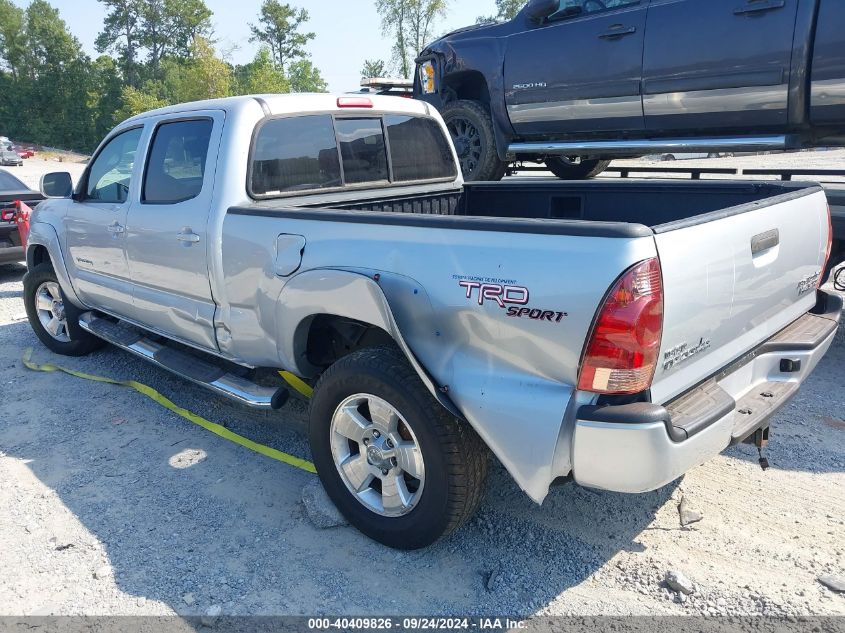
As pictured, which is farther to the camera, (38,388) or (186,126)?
(38,388)

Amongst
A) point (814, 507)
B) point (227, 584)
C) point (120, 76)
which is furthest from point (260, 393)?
point (120, 76)

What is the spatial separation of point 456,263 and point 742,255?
1091mm

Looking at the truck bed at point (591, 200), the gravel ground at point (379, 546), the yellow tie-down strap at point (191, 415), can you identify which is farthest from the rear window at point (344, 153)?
the gravel ground at point (379, 546)

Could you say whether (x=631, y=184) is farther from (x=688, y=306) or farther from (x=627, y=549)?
(x=627, y=549)

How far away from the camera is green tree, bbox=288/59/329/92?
62.2 meters

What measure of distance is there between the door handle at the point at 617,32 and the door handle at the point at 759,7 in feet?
3.16

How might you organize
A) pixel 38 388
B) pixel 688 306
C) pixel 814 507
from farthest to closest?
pixel 38 388
pixel 814 507
pixel 688 306

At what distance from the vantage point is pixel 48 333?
5.64 meters

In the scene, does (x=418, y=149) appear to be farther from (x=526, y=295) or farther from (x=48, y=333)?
(x=48, y=333)

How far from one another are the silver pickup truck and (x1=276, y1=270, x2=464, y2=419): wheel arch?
1 centimetres

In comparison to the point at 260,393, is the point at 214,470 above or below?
below

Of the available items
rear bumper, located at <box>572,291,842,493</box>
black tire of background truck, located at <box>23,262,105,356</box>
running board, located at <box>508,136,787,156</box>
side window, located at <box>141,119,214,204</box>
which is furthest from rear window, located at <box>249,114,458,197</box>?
black tire of background truck, located at <box>23,262,105,356</box>

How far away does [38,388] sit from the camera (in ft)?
16.0

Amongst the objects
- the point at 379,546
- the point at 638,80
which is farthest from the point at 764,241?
the point at 638,80
